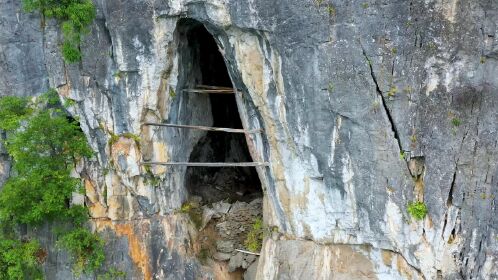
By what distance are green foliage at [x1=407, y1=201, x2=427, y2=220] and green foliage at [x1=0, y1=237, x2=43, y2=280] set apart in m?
8.59

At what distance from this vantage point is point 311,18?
8.69m

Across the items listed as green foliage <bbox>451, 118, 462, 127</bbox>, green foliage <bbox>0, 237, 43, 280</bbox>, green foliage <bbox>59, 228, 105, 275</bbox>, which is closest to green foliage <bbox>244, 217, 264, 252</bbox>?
green foliage <bbox>59, 228, 105, 275</bbox>

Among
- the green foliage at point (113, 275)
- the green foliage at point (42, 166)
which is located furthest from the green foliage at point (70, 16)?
the green foliage at point (113, 275)

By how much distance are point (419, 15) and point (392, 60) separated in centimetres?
86

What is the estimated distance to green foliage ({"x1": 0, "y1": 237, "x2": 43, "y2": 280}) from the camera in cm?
1115

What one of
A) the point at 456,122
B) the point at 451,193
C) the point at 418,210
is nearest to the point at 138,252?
the point at 418,210

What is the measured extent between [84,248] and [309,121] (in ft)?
20.2

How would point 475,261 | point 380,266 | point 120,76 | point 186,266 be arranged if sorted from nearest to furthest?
1. point 475,261
2. point 380,266
3. point 120,76
4. point 186,266

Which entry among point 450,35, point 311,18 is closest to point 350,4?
point 311,18

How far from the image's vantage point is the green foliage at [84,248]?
11.1 meters

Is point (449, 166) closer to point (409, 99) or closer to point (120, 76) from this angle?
point (409, 99)

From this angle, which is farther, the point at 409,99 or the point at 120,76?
the point at 120,76

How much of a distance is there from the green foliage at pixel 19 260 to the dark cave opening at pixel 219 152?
13.6 ft

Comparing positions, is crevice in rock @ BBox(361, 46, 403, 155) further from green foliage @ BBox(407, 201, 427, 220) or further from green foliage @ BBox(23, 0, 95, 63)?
green foliage @ BBox(23, 0, 95, 63)
